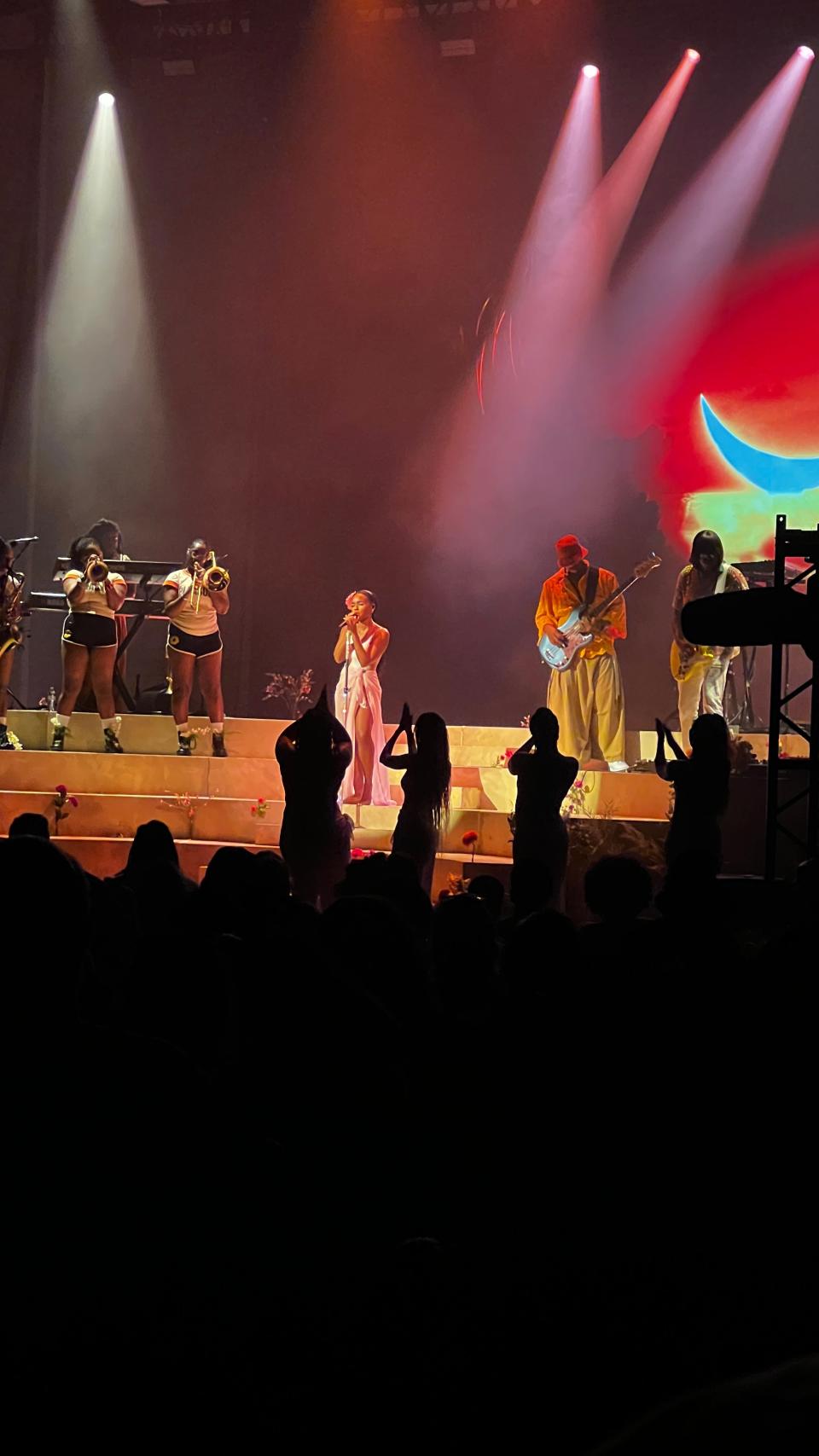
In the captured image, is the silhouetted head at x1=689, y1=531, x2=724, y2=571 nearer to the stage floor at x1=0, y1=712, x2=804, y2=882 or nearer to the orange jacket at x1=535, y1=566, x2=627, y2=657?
the orange jacket at x1=535, y1=566, x2=627, y2=657

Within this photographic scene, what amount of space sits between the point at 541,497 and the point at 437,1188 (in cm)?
1312

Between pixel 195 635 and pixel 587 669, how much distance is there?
329cm

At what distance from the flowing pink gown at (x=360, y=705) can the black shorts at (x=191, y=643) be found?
1270mm

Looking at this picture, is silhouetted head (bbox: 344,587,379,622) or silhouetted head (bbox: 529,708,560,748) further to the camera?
silhouetted head (bbox: 344,587,379,622)

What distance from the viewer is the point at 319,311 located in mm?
15242

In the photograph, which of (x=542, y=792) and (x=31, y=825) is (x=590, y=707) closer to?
(x=542, y=792)

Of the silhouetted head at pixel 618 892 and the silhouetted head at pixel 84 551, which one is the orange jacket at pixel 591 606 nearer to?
the silhouetted head at pixel 84 551

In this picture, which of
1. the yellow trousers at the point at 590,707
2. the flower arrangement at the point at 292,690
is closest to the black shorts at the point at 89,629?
the flower arrangement at the point at 292,690

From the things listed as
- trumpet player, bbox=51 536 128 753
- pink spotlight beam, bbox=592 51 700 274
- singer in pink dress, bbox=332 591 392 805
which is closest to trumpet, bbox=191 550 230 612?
trumpet player, bbox=51 536 128 753

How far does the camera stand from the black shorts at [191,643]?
39.0ft

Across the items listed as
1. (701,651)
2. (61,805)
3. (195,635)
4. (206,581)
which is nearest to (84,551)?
(206,581)

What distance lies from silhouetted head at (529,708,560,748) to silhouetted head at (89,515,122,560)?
20.9ft

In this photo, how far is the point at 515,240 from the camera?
48.2 feet

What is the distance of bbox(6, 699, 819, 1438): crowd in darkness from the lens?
1.22 metres
